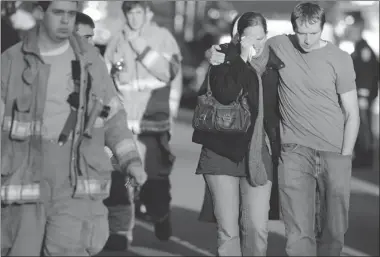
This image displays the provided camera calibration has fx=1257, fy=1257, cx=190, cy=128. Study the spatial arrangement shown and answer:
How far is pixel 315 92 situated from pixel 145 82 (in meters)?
2.69

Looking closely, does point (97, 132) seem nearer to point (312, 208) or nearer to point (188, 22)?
point (312, 208)

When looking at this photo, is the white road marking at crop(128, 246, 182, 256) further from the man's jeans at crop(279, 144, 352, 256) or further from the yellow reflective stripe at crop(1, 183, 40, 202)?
the yellow reflective stripe at crop(1, 183, 40, 202)

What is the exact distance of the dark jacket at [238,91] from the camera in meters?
7.59

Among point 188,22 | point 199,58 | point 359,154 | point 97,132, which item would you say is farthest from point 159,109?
point 188,22

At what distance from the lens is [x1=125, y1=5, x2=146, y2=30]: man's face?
33.3 feet

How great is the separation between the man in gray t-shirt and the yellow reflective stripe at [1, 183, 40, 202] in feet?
5.23

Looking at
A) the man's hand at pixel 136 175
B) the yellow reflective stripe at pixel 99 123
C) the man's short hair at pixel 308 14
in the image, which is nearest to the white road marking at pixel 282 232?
the man's short hair at pixel 308 14

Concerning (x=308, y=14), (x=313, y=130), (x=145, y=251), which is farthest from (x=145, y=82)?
(x=308, y=14)

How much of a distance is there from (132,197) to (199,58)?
25993 mm

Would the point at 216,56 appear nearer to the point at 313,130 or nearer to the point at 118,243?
the point at 313,130

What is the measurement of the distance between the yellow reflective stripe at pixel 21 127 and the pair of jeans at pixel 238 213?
1657mm

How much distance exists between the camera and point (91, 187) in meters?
6.69

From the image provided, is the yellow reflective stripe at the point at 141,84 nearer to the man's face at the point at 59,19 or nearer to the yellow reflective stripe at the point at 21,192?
the man's face at the point at 59,19

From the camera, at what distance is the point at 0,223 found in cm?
667
